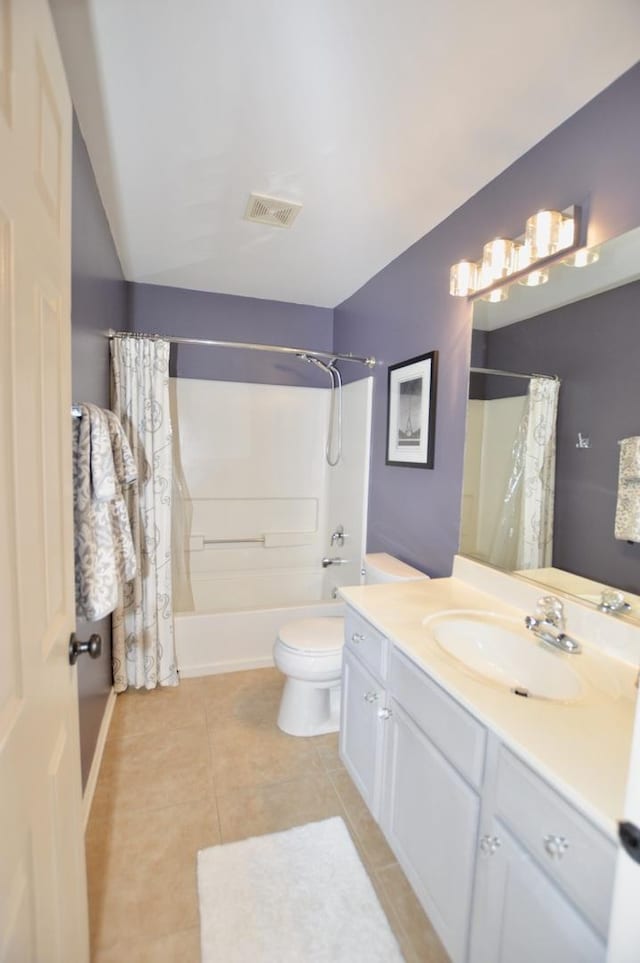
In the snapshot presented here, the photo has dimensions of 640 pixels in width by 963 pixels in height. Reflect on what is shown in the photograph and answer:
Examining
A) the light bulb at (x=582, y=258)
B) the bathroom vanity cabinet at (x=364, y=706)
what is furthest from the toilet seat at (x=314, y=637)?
the light bulb at (x=582, y=258)

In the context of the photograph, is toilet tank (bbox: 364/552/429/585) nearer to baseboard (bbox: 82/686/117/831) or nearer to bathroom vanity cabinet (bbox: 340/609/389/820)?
bathroom vanity cabinet (bbox: 340/609/389/820)

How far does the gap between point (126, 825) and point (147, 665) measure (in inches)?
35.3

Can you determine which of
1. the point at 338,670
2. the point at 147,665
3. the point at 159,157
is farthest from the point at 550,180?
the point at 147,665

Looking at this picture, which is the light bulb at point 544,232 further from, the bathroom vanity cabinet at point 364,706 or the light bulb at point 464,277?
the bathroom vanity cabinet at point 364,706

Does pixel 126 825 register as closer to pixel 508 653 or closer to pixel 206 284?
pixel 508 653

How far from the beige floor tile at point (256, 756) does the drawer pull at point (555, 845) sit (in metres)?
1.26

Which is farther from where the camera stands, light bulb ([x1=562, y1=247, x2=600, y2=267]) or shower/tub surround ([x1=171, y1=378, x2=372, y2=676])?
shower/tub surround ([x1=171, y1=378, x2=372, y2=676])

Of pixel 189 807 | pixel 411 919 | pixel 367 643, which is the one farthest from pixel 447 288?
pixel 189 807

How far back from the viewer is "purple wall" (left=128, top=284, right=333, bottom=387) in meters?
2.81

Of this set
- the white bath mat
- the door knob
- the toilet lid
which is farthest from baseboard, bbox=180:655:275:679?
the door knob

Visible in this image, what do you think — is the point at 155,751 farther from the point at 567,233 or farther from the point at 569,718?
the point at 567,233

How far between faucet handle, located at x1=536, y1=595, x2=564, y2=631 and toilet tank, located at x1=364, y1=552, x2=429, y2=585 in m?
0.66

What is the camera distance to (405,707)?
1.27 metres

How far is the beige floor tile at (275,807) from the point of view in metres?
1.55
